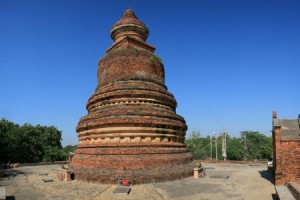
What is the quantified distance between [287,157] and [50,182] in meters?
13.1

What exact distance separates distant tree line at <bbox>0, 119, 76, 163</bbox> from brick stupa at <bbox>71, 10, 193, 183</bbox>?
2269 cm

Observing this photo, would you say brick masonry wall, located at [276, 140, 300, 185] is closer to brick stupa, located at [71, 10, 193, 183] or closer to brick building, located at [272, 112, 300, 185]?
brick building, located at [272, 112, 300, 185]

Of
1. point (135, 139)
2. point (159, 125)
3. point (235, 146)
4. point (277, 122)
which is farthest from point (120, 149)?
point (235, 146)

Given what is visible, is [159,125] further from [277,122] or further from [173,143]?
[277,122]

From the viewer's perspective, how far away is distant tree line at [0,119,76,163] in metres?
37.9

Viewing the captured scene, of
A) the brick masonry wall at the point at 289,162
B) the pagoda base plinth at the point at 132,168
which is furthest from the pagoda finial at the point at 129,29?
the brick masonry wall at the point at 289,162

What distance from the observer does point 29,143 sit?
41.6m

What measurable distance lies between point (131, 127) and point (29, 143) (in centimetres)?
3059

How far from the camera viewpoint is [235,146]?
6544 cm

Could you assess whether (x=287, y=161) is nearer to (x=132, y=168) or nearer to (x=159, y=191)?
(x=159, y=191)

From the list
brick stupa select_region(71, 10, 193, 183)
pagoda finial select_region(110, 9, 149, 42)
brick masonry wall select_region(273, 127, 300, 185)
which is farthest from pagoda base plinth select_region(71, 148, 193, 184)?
pagoda finial select_region(110, 9, 149, 42)

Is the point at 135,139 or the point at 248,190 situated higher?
the point at 135,139

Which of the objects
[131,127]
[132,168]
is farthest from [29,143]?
[132,168]

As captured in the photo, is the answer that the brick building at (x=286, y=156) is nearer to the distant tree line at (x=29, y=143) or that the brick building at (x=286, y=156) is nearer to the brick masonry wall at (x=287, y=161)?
the brick masonry wall at (x=287, y=161)
